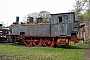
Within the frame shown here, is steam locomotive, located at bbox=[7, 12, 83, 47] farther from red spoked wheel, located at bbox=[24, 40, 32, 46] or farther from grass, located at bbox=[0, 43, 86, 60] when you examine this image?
grass, located at bbox=[0, 43, 86, 60]

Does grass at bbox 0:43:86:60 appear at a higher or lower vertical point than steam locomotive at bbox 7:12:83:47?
lower

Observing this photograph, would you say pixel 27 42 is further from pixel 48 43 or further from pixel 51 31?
pixel 51 31

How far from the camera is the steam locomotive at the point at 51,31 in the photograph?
64.2ft

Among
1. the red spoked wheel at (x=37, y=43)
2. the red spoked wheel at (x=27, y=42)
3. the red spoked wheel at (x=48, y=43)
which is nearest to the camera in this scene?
the red spoked wheel at (x=48, y=43)

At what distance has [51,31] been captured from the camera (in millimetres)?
20547

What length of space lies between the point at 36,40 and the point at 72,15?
5166 millimetres

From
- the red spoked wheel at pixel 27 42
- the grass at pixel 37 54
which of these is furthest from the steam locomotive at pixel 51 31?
the grass at pixel 37 54

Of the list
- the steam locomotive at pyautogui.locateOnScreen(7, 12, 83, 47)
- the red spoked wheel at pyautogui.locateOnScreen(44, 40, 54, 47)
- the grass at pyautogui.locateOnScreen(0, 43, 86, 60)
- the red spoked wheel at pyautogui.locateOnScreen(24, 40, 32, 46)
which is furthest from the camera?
the red spoked wheel at pyautogui.locateOnScreen(24, 40, 32, 46)

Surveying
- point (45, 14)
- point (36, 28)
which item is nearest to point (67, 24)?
point (36, 28)

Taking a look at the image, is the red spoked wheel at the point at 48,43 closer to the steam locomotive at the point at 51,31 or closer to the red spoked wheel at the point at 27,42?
the steam locomotive at the point at 51,31

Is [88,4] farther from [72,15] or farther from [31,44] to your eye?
[31,44]

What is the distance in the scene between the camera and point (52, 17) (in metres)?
20.5

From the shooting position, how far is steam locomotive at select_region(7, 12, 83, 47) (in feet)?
64.2

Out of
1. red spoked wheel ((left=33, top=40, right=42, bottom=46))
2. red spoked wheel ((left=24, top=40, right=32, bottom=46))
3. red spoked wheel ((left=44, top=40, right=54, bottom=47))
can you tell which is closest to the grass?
red spoked wheel ((left=44, top=40, right=54, bottom=47))
